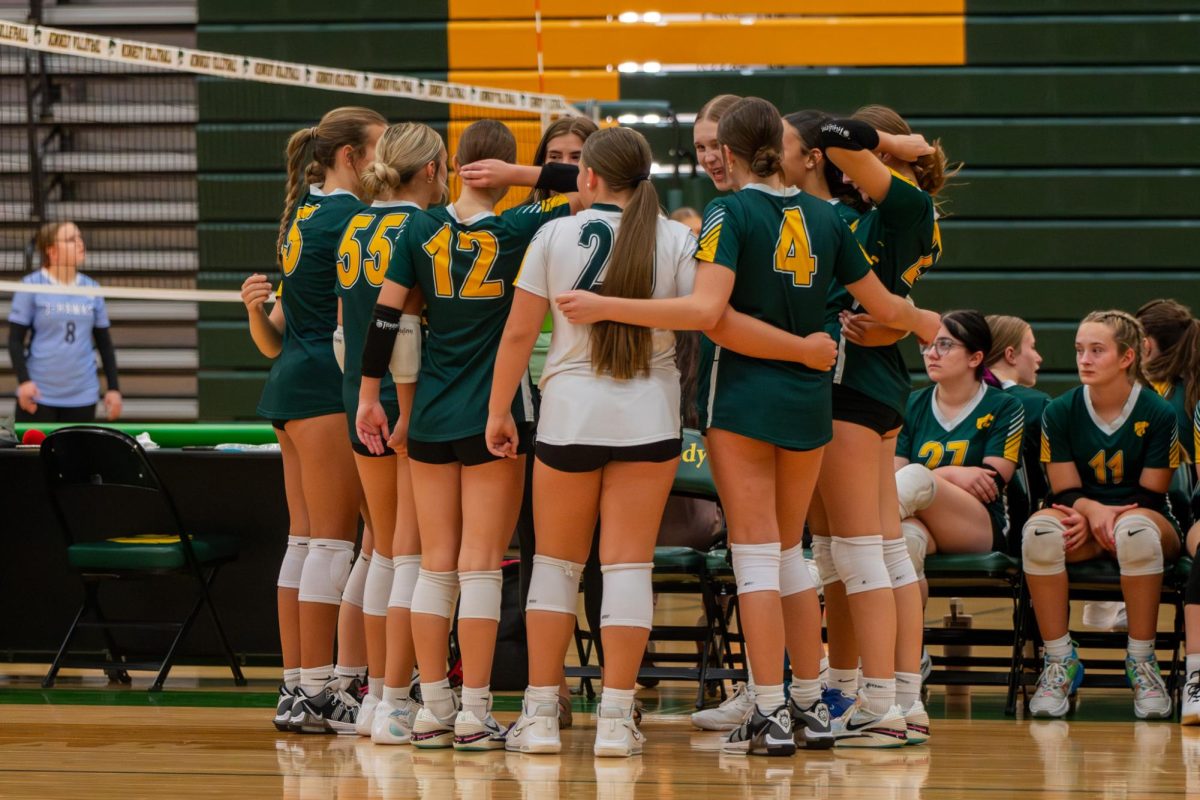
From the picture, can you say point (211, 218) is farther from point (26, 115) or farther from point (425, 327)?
point (425, 327)

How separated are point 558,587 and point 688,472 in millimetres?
1287

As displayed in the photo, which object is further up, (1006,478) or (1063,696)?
(1006,478)

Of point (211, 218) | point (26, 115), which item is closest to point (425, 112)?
point (211, 218)

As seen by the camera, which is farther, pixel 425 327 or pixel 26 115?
pixel 26 115

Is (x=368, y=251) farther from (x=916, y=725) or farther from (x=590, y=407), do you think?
(x=916, y=725)

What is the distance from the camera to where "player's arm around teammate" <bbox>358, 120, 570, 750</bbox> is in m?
3.94

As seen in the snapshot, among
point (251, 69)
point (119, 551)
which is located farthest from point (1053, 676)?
point (251, 69)

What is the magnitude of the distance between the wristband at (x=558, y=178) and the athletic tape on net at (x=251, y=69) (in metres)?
3.48

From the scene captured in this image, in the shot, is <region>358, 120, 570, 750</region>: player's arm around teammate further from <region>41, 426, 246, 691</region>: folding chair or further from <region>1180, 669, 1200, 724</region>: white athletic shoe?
<region>1180, 669, 1200, 724</region>: white athletic shoe

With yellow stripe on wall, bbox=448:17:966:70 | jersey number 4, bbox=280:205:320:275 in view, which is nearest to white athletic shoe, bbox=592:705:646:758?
jersey number 4, bbox=280:205:320:275

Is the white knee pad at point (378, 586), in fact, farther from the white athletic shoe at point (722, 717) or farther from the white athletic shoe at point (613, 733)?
the white athletic shoe at point (722, 717)

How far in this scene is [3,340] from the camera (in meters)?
10.4

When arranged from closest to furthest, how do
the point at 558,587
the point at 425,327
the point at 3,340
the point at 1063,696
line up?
the point at 558,587, the point at 425,327, the point at 1063,696, the point at 3,340

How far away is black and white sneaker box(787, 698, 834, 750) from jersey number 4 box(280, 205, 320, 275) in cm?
200
